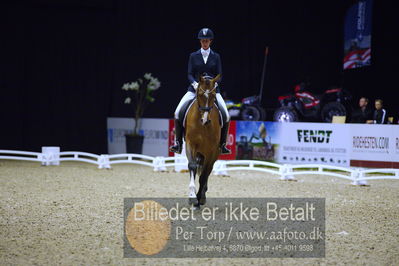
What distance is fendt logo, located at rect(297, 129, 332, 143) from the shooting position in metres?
11.8

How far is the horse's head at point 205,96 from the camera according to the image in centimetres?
629

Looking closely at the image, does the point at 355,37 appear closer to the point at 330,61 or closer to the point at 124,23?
the point at 330,61

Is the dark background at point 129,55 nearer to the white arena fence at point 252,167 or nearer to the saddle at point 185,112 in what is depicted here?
the white arena fence at point 252,167

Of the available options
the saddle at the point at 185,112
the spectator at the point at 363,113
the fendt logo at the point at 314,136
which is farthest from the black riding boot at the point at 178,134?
the spectator at the point at 363,113

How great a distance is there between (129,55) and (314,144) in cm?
635

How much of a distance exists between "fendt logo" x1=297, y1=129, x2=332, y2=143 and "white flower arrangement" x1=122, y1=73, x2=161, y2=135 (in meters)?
4.29

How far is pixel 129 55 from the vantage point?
51.4 ft

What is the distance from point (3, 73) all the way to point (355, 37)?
8655 mm

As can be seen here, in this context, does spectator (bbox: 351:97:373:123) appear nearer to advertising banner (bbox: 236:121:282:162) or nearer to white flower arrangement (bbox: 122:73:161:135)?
advertising banner (bbox: 236:121:282:162)

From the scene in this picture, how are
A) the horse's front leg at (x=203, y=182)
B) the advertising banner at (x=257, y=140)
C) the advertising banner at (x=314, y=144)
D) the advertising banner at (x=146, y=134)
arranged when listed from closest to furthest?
the horse's front leg at (x=203, y=182), the advertising banner at (x=314, y=144), the advertising banner at (x=257, y=140), the advertising banner at (x=146, y=134)

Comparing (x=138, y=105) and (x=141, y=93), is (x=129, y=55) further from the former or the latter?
(x=138, y=105)

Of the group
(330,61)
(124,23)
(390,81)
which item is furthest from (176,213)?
(124,23)

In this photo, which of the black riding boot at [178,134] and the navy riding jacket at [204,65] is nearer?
the navy riding jacket at [204,65]

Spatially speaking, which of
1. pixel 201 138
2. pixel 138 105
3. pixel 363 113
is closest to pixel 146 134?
pixel 138 105
